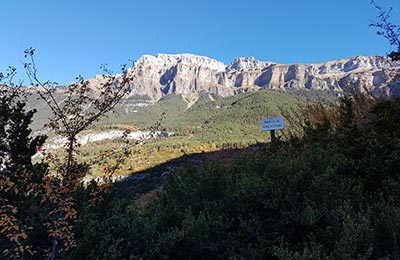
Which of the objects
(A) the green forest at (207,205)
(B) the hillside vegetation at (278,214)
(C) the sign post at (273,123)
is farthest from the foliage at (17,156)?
(C) the sign post at (273,123)

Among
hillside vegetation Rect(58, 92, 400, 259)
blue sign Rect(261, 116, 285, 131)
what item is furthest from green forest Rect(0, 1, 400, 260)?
blue sign Rect(261, 116, 285, 131)

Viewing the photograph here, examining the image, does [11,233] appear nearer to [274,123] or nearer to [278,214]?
[278,214]

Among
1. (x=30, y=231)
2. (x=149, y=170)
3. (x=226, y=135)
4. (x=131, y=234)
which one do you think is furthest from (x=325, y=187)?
(x=226, y=135)

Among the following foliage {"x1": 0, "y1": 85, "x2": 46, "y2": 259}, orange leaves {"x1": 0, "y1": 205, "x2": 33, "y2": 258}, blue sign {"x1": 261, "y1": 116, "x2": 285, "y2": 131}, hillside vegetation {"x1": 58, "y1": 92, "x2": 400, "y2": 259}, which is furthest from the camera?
blue sign {"x1": 261, "y1": 116, "x2": 285, "y2": 131}

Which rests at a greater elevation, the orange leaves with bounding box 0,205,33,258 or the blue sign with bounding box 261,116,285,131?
the blue sign with bounding box 261,116,285,131

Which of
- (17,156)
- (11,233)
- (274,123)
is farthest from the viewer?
(17,156)

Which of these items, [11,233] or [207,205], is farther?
[207,205]

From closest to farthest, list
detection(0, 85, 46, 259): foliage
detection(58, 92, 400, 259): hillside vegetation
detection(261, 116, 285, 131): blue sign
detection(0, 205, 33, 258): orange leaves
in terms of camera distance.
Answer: detection(0, 205, 33, 258): orange leaves → detection(58, 92, 400, 259): hillside vegetation → detection(0, 85, 46, 259): foliage → detection(261, 116, 285, 131): blue sign

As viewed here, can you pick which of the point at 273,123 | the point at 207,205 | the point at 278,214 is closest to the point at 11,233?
the point at 207,205

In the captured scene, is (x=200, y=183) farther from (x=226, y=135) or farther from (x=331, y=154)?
(x=226, y=135)

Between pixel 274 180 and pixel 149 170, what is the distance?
1984 cm

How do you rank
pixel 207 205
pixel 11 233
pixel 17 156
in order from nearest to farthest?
1. pixel 11 233
2. pixel 207 205
3. pixel 17 156

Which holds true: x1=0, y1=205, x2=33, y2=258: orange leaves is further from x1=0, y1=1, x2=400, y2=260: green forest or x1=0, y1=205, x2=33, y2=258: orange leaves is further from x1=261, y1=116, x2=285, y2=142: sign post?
x1=261, y1=116, x2=285, y2=142: sign post

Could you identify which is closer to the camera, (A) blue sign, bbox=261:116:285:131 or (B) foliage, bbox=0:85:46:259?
(B) foliage, bbox=0:85:46:259
